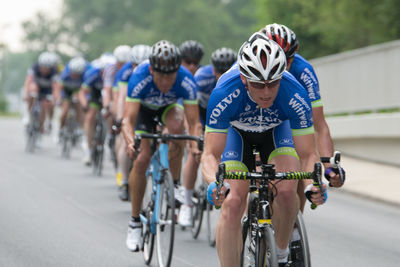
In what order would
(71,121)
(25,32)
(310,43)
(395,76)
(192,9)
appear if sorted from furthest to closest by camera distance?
1. (25,32)
2. (192,9)
3. (310,43)
4. (71,121)
5. (395,76)

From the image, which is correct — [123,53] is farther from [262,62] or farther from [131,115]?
[262,62]

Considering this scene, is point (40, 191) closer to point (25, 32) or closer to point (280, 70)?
point (280, 70)

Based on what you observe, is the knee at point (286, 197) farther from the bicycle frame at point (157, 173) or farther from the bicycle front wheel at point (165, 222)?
the bicycle frame at point (157, 173)

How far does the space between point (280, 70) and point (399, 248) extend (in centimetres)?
420

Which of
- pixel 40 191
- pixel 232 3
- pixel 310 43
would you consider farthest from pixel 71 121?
pixel 232 3

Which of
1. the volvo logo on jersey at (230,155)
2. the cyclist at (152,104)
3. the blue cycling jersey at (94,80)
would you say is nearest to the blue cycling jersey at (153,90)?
the cyclist at (152,104)

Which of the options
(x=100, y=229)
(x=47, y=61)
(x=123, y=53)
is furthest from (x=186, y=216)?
(x=47, y=61)

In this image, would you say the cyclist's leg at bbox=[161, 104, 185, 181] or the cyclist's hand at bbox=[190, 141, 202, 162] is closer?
the cyclist's hand at bbox=[190, 141, 202, 162]

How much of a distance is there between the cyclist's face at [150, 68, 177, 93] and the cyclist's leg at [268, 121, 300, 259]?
2.06 metres

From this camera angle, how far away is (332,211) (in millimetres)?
10812

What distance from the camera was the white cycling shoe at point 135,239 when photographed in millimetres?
7172

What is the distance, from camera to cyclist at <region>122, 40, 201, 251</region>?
7102 millimetres

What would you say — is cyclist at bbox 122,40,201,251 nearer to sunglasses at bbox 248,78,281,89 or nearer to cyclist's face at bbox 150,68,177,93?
cyclist's face at bbox 150,68,177,93

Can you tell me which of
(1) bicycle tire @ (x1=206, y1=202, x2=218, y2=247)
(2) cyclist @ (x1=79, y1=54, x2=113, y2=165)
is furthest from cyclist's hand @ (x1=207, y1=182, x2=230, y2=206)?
(2) cyclist @ (x1=79, y1=54, x2=113, y2=165)
